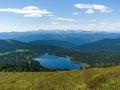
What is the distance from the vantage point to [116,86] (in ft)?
109

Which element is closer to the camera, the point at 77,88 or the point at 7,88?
the point at 77,88

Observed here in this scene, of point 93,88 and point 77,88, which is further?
point 77,88

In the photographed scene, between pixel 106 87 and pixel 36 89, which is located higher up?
pixel 106 87

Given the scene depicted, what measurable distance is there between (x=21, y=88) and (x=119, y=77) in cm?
2223

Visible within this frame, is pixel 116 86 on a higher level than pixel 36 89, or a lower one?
higher

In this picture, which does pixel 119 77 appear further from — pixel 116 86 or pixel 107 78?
pixel 116 86

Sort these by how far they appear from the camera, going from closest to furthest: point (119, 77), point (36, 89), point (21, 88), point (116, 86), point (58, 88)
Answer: point (116, 86), point (119, 77), point (58, 88), point (36, 89), point (21, 88)

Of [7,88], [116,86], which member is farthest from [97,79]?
[7,88]

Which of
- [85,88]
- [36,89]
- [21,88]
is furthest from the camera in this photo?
[21,88]

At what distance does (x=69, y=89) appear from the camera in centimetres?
3875

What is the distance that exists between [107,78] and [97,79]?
1750mm

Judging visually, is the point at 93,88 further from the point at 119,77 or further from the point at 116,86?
the point at 119,77

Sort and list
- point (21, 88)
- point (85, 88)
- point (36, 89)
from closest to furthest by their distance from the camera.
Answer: point (85, 88) → point (36, 89) → point (21, 88)

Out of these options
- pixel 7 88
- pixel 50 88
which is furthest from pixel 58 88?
pixel 7 88
